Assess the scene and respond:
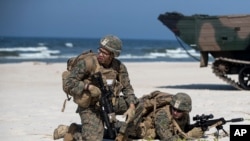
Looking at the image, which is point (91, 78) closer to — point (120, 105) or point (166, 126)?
point (120, 105)

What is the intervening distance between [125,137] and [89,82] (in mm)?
820

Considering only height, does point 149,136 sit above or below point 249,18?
below

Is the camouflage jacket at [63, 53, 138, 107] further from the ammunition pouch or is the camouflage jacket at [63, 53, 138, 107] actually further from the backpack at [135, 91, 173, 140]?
the backpack at [135, 91, 173, 140]

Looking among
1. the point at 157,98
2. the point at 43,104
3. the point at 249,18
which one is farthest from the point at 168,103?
the point at 249,18

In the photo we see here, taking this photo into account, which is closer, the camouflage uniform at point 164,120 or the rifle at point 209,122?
the camouflage uniform at point 164,120

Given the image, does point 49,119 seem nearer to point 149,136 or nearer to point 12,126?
point 12,126

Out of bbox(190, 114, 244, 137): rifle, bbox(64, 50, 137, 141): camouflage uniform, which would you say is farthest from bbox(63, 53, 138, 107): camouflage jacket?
bbox(190, 114, 244, 137): rifle

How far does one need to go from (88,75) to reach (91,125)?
591 mm

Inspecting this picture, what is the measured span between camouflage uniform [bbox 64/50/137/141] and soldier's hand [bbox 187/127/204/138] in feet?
2.81

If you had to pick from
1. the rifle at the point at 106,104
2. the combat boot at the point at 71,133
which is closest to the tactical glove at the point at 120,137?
the rifle at the point at 106,104

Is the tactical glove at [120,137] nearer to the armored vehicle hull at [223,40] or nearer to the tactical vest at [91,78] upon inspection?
the tactical vest at [91,78]

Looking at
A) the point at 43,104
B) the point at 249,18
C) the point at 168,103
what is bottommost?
the point at 43,104

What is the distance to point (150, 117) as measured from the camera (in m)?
8.19

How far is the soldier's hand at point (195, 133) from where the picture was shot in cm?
805
